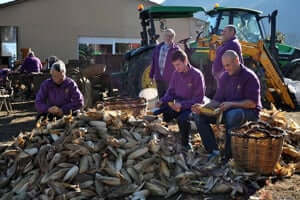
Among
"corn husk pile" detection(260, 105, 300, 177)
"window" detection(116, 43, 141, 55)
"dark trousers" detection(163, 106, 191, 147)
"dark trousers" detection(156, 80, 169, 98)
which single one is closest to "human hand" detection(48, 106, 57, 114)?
"dark trousers" detection(163, 106, 191, 147)

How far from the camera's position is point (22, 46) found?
55.7ft

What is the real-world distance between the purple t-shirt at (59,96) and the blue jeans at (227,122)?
5.12 ft

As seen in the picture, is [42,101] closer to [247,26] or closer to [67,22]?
[247,26]

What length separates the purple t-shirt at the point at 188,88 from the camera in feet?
16.8

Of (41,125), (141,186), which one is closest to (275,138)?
(141,186)

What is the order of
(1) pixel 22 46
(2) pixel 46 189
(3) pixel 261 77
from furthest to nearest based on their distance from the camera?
(1) pixel 22 46 → (3) pixel 261 77 → (2) pixel 46 189

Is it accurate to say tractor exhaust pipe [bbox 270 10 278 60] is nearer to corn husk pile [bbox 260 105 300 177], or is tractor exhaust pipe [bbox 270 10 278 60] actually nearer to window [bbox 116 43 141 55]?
corn husk pile [bbox 260 105 300 177]

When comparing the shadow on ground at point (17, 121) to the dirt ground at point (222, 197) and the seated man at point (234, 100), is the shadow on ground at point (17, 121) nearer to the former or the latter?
the dirt ground at point (222, 197)

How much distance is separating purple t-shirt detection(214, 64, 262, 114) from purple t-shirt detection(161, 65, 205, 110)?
38 centimetres

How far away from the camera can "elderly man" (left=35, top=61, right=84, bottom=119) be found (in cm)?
512

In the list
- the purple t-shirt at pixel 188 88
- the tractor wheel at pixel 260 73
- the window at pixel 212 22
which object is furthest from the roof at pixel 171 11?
the purple t-shirt at pixel 188 88

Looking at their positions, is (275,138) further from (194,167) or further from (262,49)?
(262,49)

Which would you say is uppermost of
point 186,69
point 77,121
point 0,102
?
point 186,69

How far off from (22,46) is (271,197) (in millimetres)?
15043
